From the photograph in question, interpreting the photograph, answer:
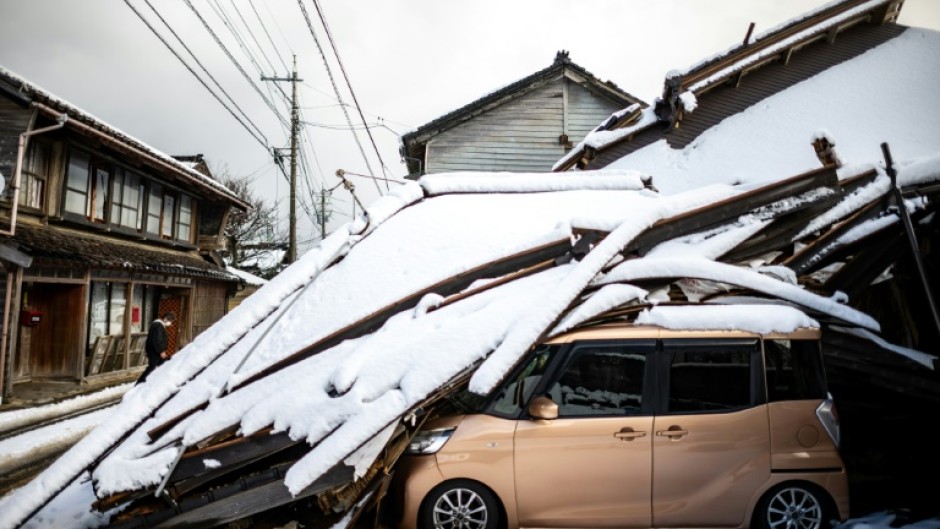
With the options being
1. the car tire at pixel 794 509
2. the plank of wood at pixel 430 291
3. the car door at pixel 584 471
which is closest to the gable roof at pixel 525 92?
the plank of wood at pixel 430 291

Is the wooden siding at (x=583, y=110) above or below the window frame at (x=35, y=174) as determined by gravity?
above

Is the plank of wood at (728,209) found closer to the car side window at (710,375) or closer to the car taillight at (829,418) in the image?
the car side window at (710,375)

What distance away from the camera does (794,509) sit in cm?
339

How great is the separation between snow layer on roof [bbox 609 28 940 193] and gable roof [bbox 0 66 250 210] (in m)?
12.2

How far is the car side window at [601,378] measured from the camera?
11.3 feet

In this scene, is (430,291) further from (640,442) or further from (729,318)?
(729,318)

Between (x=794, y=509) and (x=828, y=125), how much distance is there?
7.24 metres

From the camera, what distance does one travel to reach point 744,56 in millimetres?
9750

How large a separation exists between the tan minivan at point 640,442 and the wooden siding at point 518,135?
38.6 ft

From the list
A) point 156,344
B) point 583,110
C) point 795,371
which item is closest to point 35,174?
point 156,344

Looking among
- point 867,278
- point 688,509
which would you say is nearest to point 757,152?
point 867,278

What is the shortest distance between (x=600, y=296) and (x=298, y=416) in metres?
2.30

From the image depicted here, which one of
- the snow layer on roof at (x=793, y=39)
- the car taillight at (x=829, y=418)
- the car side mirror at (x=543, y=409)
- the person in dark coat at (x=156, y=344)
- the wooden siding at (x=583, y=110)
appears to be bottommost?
the car taillight at (x=829, y=418)

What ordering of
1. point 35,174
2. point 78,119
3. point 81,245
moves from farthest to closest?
point 81,245 → point 35,174 → point 78,119
